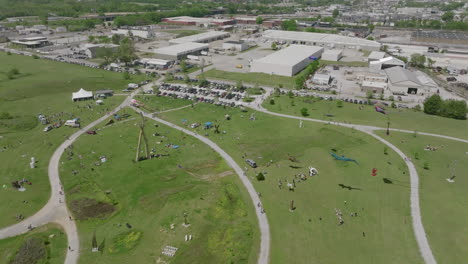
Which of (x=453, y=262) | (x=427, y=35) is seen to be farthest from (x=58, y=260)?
(x=427, y=35)

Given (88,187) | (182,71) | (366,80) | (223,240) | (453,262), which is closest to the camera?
(453,262)

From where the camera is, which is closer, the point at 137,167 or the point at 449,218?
the point at 449,218

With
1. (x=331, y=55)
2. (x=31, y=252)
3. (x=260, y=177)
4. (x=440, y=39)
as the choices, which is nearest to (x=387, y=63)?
(x=331, y=55)

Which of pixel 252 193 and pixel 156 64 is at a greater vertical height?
pixel 156 64

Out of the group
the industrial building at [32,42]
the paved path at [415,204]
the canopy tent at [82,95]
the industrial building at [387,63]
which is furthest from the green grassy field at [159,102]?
the industrial building at [32,42]

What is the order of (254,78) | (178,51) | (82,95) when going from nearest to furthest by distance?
(82,95) < (254,78) < (178,51)

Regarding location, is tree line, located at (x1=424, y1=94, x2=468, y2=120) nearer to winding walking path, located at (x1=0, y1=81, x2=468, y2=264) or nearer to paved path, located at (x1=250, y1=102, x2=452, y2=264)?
paved path, located at (x1=250, y1=102, x2=452, y2=264)

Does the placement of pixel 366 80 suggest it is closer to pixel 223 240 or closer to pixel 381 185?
pixel 381 185

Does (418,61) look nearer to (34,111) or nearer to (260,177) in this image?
(260,177)
